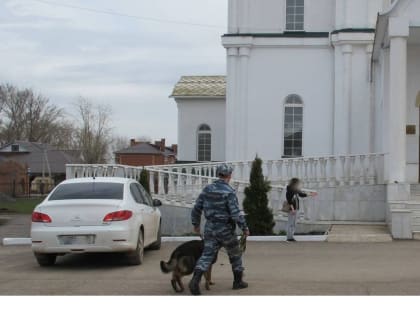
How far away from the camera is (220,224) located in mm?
9922

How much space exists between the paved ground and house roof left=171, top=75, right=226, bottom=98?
1709 centimetres

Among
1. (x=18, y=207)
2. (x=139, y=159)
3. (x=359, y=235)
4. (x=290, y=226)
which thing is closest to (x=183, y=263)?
(x=290, y=226)

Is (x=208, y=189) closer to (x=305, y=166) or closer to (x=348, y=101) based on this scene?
(x=305, y=166)

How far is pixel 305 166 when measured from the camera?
72.6 ft

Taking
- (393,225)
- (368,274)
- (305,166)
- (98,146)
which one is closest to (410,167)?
(305,166)

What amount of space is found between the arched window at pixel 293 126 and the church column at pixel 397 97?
8.37 m

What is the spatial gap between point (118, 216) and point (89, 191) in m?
1.03

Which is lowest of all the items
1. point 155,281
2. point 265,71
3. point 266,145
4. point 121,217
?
point 155,281

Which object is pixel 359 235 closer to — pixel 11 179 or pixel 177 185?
pixel 177 185

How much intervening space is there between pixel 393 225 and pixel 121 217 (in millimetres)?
6979

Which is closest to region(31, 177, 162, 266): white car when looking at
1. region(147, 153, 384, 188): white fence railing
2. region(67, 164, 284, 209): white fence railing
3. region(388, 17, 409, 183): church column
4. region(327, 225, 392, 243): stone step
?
region(327, 225, 392, 243): stone step

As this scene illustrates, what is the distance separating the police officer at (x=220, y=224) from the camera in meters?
9.82

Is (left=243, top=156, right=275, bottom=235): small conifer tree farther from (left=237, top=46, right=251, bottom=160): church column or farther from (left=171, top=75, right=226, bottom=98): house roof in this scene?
(left=171, top=75, right=226, bottom=98): house roof

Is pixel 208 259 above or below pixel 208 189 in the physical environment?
below
